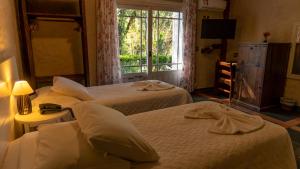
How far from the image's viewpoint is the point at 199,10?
15.4ft

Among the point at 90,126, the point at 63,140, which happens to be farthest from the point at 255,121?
the point at 63,140

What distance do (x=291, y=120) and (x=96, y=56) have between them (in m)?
3.56

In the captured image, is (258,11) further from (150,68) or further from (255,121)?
(255,121)

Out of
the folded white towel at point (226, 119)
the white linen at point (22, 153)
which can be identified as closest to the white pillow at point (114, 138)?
the white linen at point (22, 153)

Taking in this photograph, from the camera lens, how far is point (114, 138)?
1139 mm

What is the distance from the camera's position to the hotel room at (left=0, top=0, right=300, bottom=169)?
1.26 meters

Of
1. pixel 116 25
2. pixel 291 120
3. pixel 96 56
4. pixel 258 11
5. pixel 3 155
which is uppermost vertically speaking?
pixel 258 11

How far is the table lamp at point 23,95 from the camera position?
1868 mm

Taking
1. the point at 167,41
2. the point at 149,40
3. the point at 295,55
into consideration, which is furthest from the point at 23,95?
the point at 295,55

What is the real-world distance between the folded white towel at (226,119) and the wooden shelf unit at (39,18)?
6.98ft

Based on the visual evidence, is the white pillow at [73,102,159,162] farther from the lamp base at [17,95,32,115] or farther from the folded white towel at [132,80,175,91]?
the folded white towel at [132,80,175,91]

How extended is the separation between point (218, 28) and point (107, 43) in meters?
2.50

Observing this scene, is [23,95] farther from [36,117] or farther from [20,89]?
[36,117]

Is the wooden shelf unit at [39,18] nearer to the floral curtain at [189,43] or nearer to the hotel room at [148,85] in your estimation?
the hotel room at [148,85]
